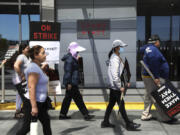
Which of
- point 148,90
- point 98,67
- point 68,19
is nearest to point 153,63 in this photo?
point 148,90

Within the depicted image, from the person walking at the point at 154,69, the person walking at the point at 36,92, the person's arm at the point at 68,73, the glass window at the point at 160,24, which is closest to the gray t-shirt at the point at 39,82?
the person walking at the point at 36,92

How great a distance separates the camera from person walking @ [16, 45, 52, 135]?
289cm

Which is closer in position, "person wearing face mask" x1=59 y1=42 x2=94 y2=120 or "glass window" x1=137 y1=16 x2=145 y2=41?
"person wearing face mask" x1=59 y1=42 x2=94 y2=120

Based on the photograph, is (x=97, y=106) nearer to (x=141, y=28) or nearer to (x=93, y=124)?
(x=93, y=124)

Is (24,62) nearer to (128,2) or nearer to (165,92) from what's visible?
(165,92)

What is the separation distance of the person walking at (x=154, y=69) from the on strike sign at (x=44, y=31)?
7.17 feet

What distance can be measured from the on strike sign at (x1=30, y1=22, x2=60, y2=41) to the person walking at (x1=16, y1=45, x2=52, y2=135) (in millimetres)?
2648

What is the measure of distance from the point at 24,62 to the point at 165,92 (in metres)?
2.85

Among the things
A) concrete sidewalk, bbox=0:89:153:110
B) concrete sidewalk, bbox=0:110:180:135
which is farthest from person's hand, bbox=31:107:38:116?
concrete sidewalk, bbox=0:89:153:110

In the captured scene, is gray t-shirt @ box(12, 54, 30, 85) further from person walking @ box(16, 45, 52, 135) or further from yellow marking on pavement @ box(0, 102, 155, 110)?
yellow marking on pavement @ box(0, 102, 155, 110)

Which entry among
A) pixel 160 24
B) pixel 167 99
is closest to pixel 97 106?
pixel 167 99

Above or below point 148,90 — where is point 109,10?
above

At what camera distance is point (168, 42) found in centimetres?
952

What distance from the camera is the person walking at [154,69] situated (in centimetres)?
466
